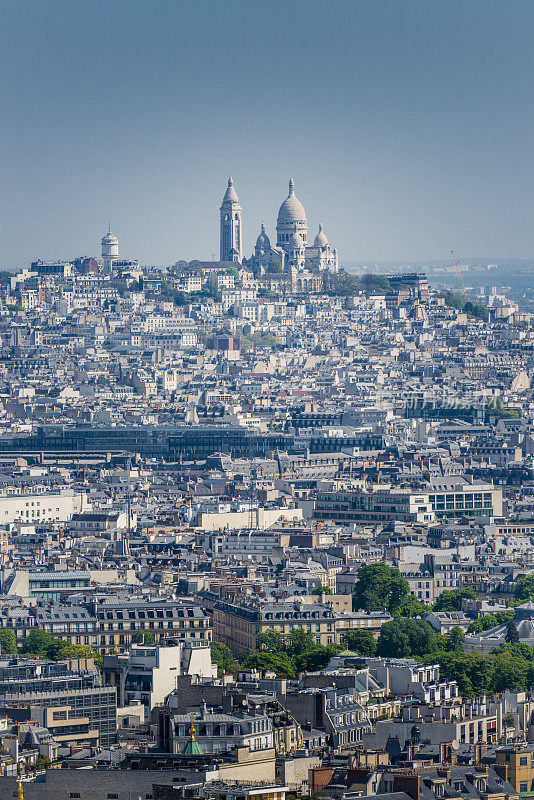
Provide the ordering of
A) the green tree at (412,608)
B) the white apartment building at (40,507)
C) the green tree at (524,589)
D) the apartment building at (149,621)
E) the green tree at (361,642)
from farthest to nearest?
the white apartment building at (40,507) → the green tree at (524,589) → the green tree at (412,608) → the apartment building at (149,621) → the green tree at (361,642)

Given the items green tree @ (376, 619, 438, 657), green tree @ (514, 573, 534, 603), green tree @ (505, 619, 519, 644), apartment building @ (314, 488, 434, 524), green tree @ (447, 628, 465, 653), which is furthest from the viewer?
apartment building @ (314, 488, 434, 524)

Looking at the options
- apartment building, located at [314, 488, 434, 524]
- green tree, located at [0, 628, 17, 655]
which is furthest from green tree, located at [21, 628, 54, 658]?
apartment building, located at [314, 488, 434, 524]

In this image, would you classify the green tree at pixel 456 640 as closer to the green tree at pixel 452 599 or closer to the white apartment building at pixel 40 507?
the green tree at pixel 452 599

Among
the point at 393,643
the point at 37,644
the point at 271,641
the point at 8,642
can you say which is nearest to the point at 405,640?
the point at 393,643

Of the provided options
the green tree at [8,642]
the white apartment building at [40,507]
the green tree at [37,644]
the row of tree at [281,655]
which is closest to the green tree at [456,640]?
the row of tree at [281,655]

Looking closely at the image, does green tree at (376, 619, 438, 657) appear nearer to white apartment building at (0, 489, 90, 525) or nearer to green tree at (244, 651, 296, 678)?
green tree at (244, 651, 296, 678)

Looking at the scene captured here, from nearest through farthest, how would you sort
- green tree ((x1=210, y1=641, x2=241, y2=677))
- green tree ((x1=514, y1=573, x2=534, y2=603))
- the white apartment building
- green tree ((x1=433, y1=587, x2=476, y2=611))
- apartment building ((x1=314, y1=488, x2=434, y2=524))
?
green tree ((x1=210, y1=641, x2=241, y2=677))
green tree ((x1=433, y1=587, x2=476, y2=611))
green tree ((x1=514, y1=573, x2=534, y2=603))
the white apartment building
apartment building ((x1=314, y1=488, x2=434, y2=524))

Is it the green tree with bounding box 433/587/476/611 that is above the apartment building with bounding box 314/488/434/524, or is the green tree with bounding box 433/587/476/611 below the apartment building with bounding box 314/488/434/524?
above
